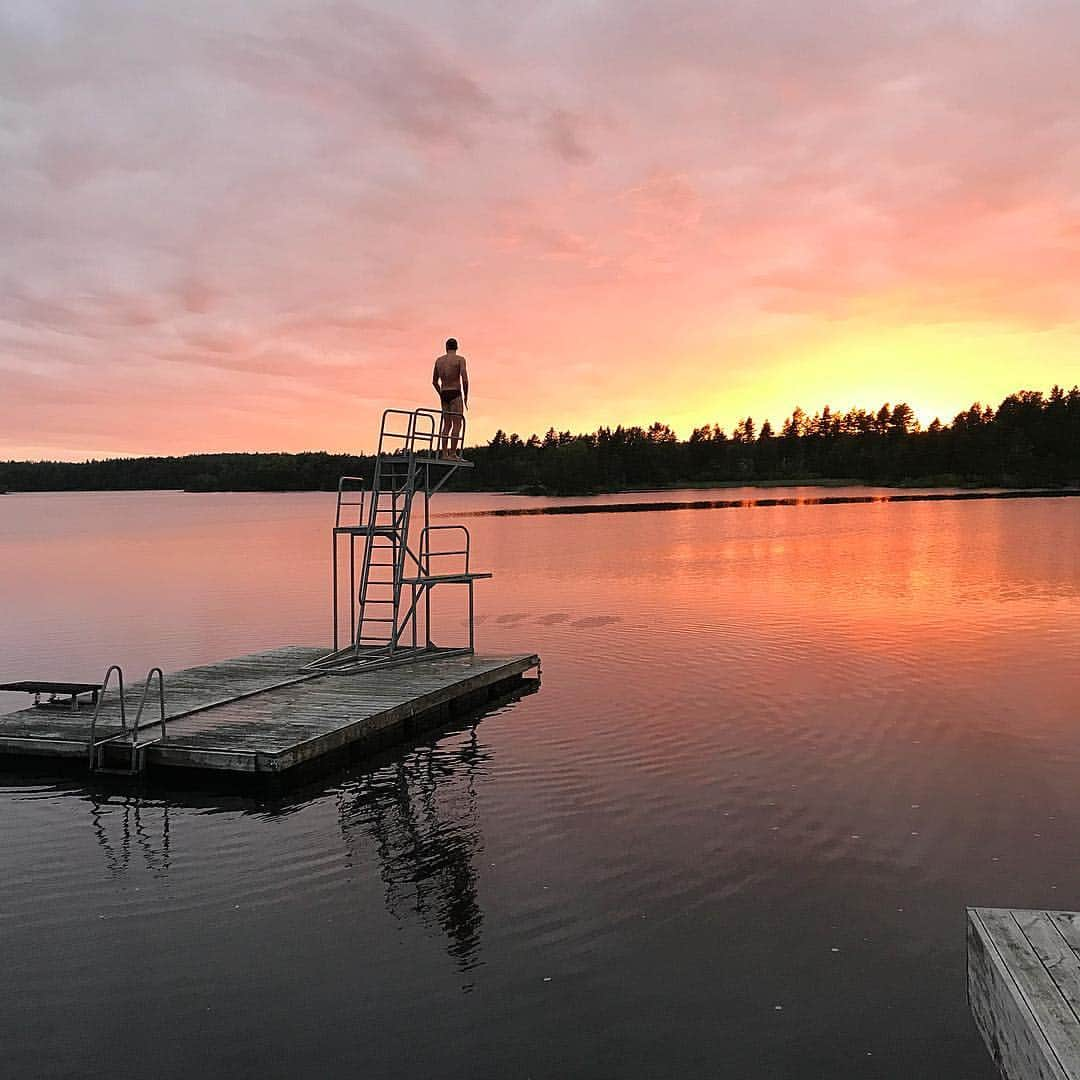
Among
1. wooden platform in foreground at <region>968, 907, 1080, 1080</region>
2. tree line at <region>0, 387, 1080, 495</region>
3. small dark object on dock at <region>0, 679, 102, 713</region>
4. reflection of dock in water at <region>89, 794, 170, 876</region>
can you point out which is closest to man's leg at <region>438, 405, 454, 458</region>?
small dark object on dock at <region>0, 679, 102, 713</region>

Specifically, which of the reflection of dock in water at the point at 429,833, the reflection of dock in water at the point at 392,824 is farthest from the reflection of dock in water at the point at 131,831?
the reflection of dock in water at the point at 429,833

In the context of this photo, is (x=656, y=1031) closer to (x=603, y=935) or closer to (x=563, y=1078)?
(x=563, y=1078)

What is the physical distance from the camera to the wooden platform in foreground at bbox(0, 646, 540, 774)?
11375mm

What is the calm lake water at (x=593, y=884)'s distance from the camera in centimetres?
636

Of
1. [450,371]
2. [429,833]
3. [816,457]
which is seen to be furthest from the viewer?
[816,457]

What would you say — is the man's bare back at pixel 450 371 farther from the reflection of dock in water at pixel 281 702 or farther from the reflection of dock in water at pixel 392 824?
the reflection of dock in water at pixel 392 824

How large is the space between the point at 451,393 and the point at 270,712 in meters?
6.21

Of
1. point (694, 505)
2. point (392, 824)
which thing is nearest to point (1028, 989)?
point (392, 824)

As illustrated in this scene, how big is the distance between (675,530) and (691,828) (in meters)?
51.5

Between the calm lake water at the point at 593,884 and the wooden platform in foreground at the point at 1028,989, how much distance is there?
140 centimetres

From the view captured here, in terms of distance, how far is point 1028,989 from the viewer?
4496 mm

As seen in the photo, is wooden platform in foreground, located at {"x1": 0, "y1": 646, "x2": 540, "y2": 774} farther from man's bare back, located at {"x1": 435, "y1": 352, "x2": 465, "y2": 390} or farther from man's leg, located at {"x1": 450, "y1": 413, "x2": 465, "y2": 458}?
man's bare back, located at {"x1": 435, "y1": 352, "x2": 465, "y2": 390}

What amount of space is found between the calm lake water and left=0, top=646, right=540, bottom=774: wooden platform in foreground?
0.46m

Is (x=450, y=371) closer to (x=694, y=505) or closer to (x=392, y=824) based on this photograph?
(x=392, y=824)
